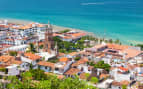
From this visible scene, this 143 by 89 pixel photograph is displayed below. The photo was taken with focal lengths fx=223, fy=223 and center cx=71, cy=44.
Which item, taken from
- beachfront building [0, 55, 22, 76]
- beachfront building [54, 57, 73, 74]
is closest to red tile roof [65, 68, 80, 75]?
beachfront building [54, 57, 73, 74]

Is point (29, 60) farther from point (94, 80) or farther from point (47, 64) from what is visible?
point (94, 80)

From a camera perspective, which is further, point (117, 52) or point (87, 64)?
point (117, 52)

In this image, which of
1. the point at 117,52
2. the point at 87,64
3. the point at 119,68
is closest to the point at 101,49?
the point at 117,52

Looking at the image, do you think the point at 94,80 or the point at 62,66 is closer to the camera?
the point at 94,80

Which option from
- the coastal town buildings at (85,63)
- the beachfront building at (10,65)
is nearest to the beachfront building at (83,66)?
the coastal town buildings at (85,63)

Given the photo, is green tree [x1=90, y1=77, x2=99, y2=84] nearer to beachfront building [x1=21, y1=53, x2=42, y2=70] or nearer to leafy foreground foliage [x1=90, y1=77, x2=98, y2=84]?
leafy foreground foliage [x1=90, y1=77, x2=98, y2=84]

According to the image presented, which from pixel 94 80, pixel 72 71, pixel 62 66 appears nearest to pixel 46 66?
pixel 62 66

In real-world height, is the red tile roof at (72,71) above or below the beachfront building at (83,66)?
below

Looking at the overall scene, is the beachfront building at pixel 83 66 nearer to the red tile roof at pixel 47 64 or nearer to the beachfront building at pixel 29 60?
the red tile roof at pixel 47 64

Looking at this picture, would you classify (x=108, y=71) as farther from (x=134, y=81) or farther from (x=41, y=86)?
(x=41, y=86)

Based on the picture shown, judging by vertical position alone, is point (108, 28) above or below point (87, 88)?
above

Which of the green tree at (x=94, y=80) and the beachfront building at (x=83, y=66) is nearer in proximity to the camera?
the green tree at (x=94, y=80)
